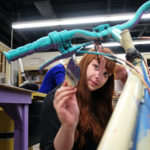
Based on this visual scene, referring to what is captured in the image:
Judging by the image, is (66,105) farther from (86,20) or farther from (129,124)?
(86,20)

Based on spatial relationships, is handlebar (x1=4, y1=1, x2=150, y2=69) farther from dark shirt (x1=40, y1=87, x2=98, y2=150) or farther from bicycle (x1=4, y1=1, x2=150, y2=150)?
dark shirt (x1=40, y1=87, x2=98, y2=150)

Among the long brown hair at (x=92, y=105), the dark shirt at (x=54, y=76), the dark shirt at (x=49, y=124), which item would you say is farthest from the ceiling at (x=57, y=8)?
the dark shirt at (x=49, y=124)

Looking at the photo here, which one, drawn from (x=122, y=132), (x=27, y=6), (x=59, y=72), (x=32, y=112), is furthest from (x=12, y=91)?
(x=27, y=6)

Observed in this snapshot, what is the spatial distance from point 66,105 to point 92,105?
52 cm

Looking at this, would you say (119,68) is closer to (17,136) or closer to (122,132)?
(122,132)

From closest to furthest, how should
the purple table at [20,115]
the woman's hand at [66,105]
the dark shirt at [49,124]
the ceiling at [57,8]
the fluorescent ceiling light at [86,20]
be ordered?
1. the woman's hand at [66,105]
2. the dark shirt at [49,124]
3. the purple table at [20,115]
4. the fluorescent ceiling light at [86,20]
5. the ceiling at [57,8]

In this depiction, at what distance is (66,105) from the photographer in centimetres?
43

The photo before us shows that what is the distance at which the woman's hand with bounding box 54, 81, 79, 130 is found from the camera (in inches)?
15.4

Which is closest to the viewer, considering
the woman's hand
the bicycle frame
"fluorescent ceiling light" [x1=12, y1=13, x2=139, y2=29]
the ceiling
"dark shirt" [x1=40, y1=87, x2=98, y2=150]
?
the bicycle frame

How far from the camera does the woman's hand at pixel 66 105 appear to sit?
1.29ft

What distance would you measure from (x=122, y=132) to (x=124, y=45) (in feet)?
1.04

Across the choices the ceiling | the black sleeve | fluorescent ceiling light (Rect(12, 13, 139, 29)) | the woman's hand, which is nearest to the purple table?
the black sleeve

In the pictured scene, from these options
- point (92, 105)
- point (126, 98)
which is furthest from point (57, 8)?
point (126, 98)

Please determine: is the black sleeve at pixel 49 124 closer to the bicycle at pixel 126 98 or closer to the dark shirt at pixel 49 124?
the dark shirt at pixel 49 124
